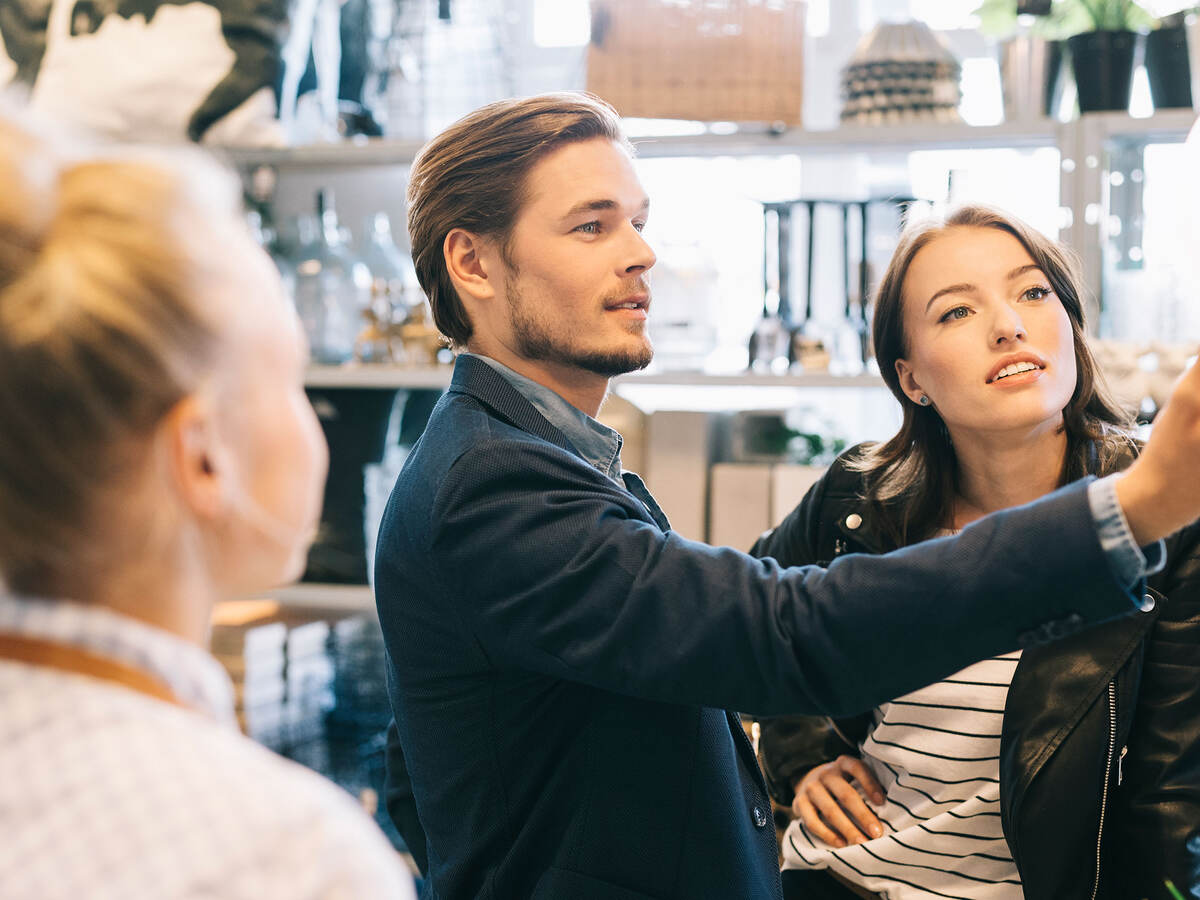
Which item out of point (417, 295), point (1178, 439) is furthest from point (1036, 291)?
point (417, 295)

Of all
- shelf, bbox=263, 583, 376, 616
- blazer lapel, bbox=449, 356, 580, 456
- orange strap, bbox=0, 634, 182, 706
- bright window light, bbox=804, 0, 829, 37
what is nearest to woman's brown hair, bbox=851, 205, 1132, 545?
blazer lapel, bbox=449, 356, 580, 456

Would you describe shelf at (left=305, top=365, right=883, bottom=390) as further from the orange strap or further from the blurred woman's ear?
the orange strap

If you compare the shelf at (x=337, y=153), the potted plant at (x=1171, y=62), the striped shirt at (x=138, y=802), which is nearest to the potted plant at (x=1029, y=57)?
the potted plant at (x=1171, y=62)

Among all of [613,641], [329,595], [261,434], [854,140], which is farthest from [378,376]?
[261,434]

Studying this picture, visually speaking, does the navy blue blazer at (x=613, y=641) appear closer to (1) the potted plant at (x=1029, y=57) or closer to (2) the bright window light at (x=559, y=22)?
(1) the potted plant at (x=1029, y=57)

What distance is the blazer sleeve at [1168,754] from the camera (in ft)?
4.08

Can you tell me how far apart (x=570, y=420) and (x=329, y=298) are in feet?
4.95

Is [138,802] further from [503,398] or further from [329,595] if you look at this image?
[329,595]

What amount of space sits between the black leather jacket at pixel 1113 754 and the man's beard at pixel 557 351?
554mm

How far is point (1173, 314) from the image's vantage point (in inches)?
83.0

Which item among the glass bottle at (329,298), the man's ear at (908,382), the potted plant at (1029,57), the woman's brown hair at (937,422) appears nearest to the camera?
the woman's brown hair at (937,422)

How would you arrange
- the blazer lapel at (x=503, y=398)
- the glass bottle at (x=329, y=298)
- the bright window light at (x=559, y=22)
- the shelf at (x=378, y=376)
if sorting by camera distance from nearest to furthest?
1. the blazer lapel at (x=503, y=398)
2. the shelf at (x=378, y=376)
3. the glass bottle at (x=329, y=298)
4. the bright window light at (x=559, y=22)

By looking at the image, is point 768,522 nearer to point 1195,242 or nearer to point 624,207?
point 624,207

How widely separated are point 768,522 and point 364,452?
0.93 m
